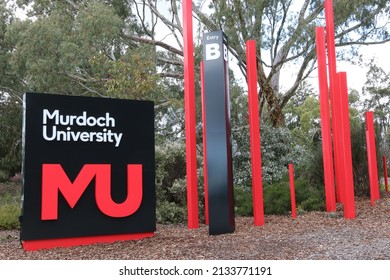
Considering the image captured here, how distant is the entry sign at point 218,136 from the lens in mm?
8430

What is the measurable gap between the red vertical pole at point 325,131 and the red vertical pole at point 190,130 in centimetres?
314

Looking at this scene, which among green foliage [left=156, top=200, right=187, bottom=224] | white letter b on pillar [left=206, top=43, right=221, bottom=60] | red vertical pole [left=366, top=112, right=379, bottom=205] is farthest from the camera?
red vertical pole [left=366, top=112, right=379, bottom=205]

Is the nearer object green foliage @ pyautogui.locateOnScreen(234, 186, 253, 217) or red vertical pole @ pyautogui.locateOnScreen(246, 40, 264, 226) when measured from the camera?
red vertical pole @ pyautogui.locateOnScreen(246, 40, 264, 226)

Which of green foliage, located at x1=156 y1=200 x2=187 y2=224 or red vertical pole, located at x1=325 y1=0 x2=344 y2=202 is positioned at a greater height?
red vertical pole, located at x1=325 y1=0 x2=344 y2=202

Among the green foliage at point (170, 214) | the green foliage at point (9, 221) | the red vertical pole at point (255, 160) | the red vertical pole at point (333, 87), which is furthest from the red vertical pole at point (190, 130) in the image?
the green foliage at point (9, 221)

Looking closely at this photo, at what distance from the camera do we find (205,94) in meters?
8.81

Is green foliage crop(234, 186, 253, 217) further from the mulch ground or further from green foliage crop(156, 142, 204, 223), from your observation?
the mulch ground

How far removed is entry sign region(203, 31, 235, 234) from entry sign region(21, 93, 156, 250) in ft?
3.41

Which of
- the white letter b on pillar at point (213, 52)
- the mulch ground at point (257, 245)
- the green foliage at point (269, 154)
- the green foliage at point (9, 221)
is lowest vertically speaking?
the mulch ground at point (257, 245)

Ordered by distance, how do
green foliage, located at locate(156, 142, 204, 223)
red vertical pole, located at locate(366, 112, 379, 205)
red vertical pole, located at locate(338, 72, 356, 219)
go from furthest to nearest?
red vertical pole, located at locate(366, 112, 379, 205) → green foliage, located at locate(156, 142, 204, 223) → red vertical pole, located at locate(338, 72, 356, 219)

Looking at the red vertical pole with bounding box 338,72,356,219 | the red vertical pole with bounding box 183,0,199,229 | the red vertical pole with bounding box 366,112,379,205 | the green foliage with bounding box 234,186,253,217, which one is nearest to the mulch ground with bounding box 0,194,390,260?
the red vertical pole with bounding box 338,72,356,219

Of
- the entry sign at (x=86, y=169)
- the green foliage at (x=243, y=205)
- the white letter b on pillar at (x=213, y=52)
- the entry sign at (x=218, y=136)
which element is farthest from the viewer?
the green foliage at (x=243, y=205)

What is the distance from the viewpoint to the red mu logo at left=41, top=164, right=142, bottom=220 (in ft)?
25.5

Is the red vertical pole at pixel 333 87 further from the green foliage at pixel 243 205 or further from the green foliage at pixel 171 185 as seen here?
the green foliage at pixel 171 185
